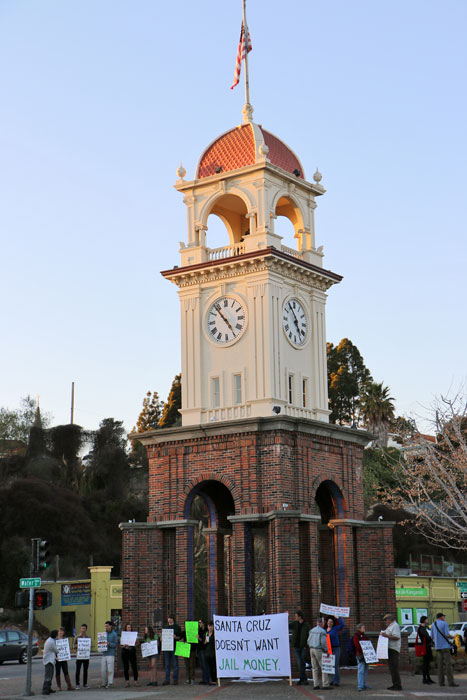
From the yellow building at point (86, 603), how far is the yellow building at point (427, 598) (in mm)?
16451

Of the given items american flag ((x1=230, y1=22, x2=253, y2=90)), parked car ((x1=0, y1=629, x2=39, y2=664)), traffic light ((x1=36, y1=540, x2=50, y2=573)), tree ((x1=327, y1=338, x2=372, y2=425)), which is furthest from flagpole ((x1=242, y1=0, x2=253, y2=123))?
tree ((x1=327, y1=338, x2=372, y2=425))

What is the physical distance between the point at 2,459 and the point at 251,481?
46868 mm

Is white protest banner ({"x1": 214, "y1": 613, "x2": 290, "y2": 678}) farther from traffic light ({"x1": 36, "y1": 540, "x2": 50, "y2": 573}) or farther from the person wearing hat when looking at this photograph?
traffic light ({"x1": 36, "y1": 540, "x2": 50, "y2": 573})

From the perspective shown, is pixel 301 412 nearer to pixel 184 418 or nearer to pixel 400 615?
pixel 184 418

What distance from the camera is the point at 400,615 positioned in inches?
2253

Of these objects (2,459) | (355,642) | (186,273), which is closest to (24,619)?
(2,459)

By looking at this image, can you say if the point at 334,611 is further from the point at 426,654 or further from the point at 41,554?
the point at 41,554

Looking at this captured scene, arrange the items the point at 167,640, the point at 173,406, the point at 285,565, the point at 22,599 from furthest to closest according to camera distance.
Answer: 1. the point at 173,406
2. the point at 285,565
3. the point at 167,640
4. the point at 22,599

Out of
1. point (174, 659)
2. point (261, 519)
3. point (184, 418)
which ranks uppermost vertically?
point (184, 418)

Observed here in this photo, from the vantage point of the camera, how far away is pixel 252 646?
26.0m

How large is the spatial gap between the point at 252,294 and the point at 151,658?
38.8 feet

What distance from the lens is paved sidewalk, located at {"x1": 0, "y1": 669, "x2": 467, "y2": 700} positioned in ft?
76.3

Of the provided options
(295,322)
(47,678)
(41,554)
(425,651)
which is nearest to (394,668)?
(425,651)

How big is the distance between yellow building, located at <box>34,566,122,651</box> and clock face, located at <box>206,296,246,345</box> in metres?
27.3
